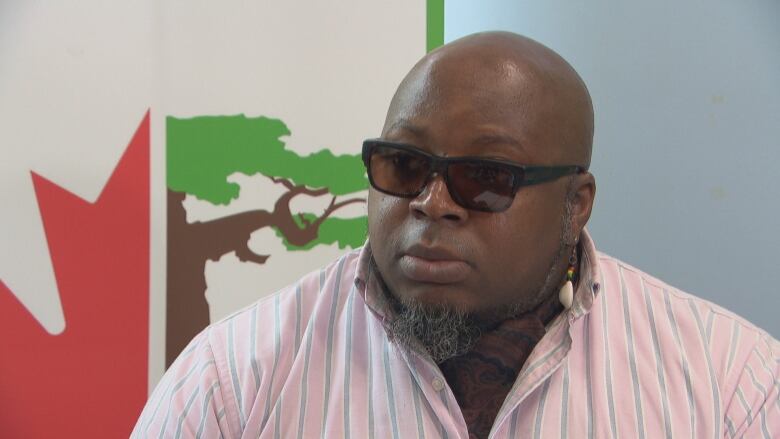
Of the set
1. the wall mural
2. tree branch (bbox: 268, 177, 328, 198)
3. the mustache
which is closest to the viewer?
the mustache

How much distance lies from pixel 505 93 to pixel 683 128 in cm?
80

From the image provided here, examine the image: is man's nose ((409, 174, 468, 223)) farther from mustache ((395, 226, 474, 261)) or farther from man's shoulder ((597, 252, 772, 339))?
man's shoulder ((597, 252, 772, 339))

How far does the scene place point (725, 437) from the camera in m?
→ 1.04

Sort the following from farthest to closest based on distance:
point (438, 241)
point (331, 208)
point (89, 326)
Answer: point (331, 208) → point (89, 326) → point (438, 241)

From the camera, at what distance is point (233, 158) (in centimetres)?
156

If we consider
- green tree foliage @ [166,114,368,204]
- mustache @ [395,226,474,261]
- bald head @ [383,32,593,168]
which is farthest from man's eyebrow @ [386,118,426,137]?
green tree foliage @ [166,114,368,204]

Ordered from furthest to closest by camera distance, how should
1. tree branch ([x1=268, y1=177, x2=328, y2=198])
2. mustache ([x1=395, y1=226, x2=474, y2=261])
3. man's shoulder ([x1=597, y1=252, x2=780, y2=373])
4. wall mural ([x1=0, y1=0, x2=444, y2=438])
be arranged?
tree branch ([x1=268, y1=177, x2=328, y2=198]), wall mural ([x1=0, y1=0, x2=444, y2=438]), man's shoulder ([x1=597, y1=252, x2=780, y2=373]), mustache ([x1=395, y1=226, x2=474, y2=261])

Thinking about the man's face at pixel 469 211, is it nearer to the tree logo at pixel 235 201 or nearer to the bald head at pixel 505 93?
the bald head at pixel 505 93

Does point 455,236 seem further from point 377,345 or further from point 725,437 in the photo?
point 725,437

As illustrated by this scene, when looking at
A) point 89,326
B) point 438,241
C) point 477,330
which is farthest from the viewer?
point 89,326

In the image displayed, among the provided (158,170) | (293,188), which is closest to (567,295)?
(293,188)

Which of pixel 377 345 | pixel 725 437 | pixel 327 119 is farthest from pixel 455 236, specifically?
pixel 327 119

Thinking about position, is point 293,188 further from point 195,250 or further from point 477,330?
point 477,330

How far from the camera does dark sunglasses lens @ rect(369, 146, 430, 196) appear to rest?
3.35 ft
